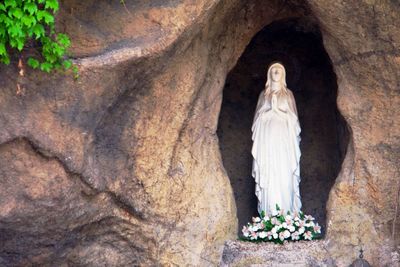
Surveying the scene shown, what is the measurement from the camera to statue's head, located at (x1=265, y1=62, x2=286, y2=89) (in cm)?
724

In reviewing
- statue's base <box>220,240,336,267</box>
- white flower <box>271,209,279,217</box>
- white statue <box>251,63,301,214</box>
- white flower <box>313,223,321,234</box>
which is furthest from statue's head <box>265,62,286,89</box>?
statue's base <box>220,240,336,267</box>

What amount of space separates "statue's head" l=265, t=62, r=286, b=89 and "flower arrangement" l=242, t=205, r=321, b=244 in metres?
1.19

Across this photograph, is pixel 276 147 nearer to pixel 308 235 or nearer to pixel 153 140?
pixel 308 235

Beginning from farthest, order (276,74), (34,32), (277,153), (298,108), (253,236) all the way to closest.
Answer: (298,108), (276,74), (277,153), (253,236), (34,32)

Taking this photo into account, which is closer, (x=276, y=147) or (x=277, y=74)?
(x=276, y=147)

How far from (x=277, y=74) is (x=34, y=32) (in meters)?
2.55

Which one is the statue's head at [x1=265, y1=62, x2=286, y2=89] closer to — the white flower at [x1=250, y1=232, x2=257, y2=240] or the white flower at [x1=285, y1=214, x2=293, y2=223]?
the white flower at [x1=285, y1=214, x2=293, y2=223]

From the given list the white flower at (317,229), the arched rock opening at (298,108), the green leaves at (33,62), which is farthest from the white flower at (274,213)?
the green leaves at (33,62)

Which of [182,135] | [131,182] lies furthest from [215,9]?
[131,182]

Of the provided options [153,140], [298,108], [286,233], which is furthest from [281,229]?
[298,108]

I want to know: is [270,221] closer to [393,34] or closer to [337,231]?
[337,231]

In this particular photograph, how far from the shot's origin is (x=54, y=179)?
19.1ft

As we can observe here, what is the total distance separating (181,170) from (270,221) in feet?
2.84

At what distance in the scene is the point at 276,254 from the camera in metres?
6.41
